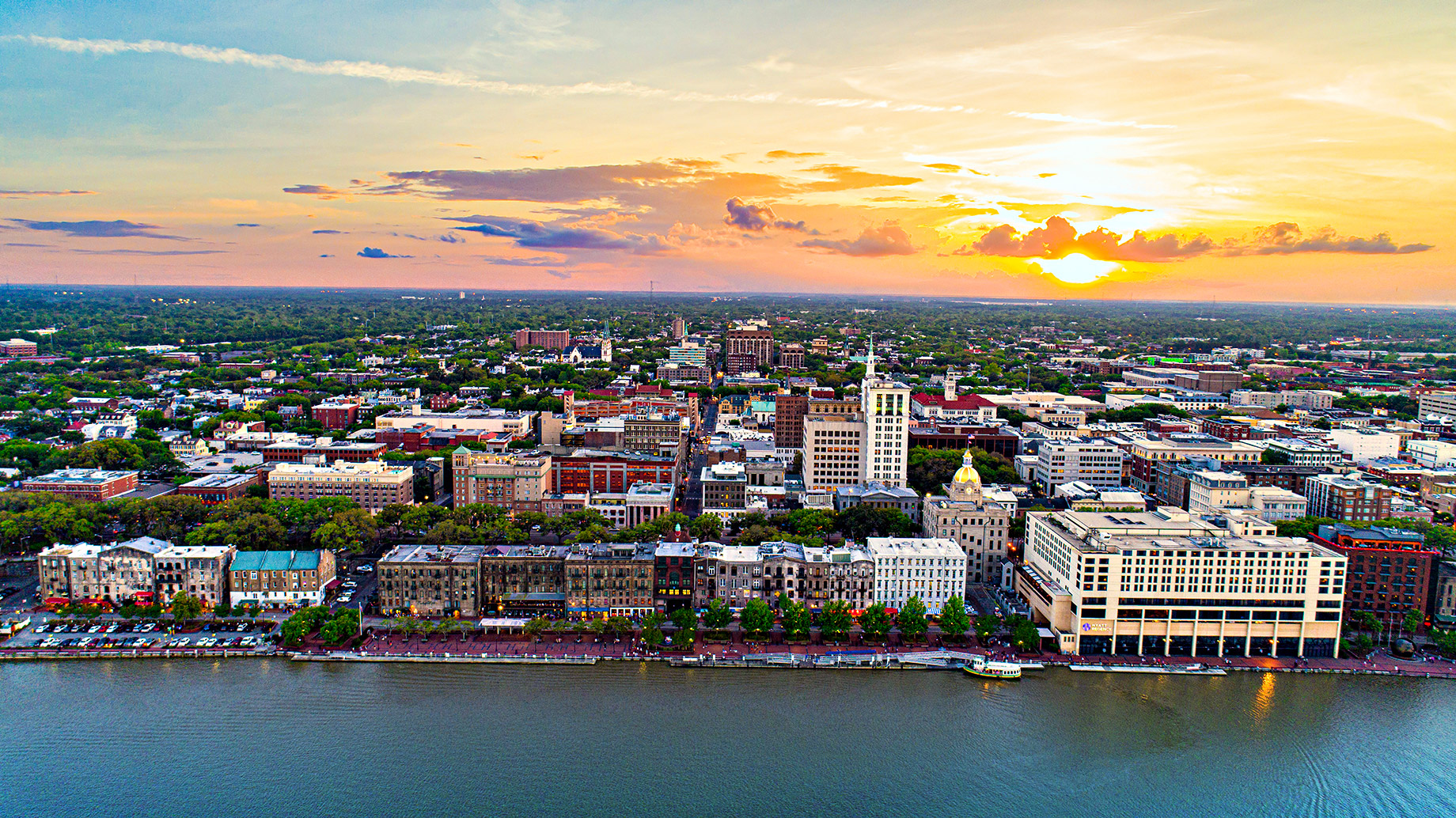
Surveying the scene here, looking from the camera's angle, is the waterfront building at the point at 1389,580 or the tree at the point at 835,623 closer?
the tree at the point at 835,623

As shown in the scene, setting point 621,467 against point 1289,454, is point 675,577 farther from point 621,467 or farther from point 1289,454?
point 1289,454

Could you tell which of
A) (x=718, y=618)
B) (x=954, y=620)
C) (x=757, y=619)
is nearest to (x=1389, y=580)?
(x=954, y=620)

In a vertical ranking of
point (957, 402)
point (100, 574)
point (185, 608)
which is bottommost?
point (185, 608)

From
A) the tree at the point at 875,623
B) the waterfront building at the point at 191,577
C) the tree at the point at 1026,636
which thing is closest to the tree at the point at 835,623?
the tree at the point at 875,623

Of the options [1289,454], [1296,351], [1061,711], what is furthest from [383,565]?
[1296,351]

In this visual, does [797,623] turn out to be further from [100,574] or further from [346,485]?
[346,485]

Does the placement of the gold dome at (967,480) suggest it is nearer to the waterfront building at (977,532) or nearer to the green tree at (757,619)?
the waterfront building at (977,532)
